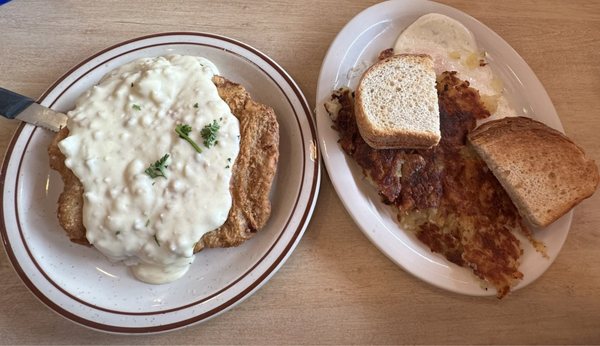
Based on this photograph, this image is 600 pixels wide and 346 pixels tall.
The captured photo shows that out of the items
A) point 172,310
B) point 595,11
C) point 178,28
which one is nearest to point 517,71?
point 595,11

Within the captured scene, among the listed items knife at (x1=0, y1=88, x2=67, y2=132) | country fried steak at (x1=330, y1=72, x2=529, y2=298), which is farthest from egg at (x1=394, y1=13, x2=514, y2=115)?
knife at (x1=0, y1=88, x2=67, y2=132)

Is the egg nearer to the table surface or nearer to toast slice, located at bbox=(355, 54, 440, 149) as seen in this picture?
toast slice, located at bbox=(355, 54, 440, 149)

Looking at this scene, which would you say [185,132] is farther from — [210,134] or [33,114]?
[33,114]

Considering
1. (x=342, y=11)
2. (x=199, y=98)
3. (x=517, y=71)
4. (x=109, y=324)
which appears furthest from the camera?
(x=342, y=11)

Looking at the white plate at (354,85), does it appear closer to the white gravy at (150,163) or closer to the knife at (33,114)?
the white gravy at (150,163)

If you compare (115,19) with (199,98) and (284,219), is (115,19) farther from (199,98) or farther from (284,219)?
(284,219)

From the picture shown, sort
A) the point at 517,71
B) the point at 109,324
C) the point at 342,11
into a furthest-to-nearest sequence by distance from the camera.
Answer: the point at 342,11 < the point at 517,71 < the point at 109,324

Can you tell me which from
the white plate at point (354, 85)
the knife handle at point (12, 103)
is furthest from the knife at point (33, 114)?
the white plate at point (354, 85)
